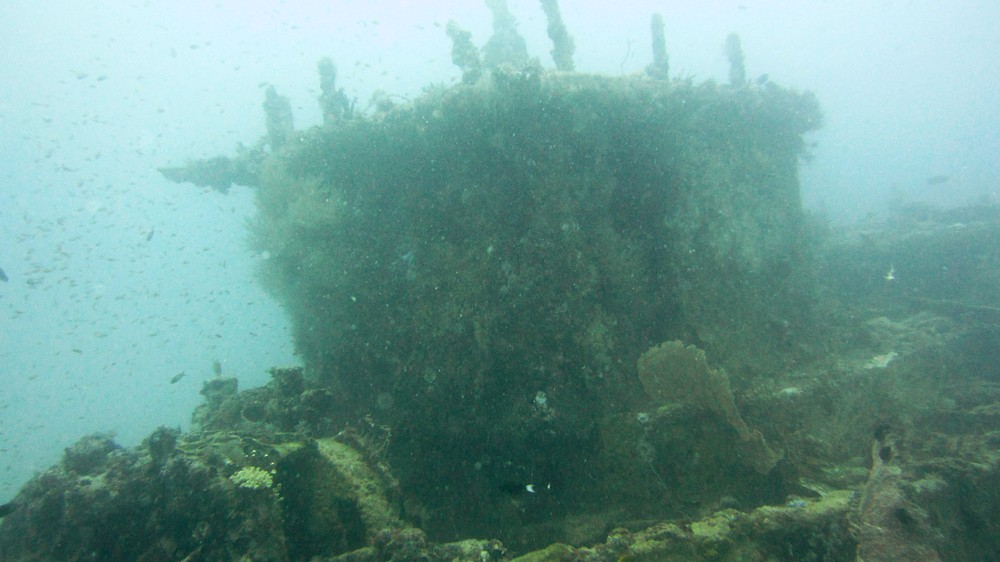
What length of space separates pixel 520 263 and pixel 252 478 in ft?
15.8

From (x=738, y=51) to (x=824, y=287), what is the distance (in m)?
8.38

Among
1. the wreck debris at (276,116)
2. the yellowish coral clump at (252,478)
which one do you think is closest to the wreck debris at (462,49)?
the wreck debris at (276,116)

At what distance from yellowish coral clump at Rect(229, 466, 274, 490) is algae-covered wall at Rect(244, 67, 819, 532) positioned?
232cm

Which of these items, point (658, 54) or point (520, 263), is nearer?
point (520, 263)

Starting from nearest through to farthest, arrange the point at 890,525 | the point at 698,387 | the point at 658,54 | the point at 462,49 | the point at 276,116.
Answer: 1. the point at 890,525
2. the point at 698,387
3. the point at 462,49
4. the point at 658,54
5. the point at 276,116

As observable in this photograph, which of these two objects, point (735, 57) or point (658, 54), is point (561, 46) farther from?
point (735, 57)

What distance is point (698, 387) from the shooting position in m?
6.11

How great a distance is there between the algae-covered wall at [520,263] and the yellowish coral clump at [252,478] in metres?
2.32

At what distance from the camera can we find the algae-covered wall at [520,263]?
23.5 feet

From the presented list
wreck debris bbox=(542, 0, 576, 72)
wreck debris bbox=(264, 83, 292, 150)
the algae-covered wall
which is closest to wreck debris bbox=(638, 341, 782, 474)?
the algae-covered wall

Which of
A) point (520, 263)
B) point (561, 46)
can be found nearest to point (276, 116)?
point (561, 46)

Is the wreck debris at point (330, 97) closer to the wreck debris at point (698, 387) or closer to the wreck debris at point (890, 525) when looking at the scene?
the wreck debris at point (698, 387)

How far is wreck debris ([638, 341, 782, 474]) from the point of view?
578 cm

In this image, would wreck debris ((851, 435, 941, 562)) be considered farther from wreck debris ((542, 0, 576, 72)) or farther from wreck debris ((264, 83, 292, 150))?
wreck debris ((264, 83, 292, 150))
